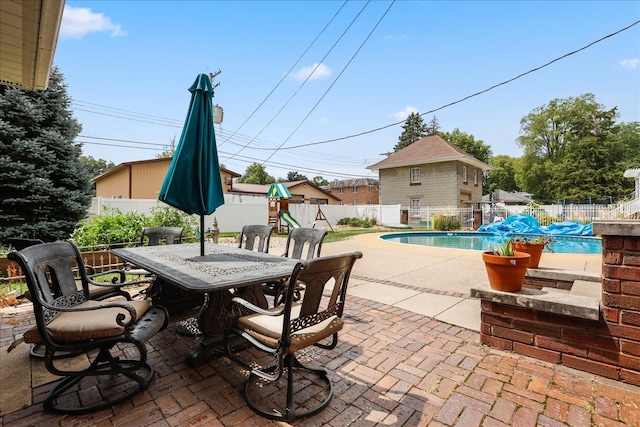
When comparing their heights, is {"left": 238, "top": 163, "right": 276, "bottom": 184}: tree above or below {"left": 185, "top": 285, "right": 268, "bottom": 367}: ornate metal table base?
above

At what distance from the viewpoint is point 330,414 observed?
186cm

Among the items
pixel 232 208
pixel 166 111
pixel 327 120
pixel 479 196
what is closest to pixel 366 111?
pixel 327 120

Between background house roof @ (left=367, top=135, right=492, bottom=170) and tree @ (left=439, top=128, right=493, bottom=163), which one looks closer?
background house roof @ (left=367, top=135, right=492, bottom=170)

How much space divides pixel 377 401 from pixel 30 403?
2.31 meters

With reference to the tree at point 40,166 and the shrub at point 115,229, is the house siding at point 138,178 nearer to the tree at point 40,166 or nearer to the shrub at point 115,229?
the tree at point 40,166

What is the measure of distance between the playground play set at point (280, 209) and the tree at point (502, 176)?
1755 inches

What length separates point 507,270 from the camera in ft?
8.67

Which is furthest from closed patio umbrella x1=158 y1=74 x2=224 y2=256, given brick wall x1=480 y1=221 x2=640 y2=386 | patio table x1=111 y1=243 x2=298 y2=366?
brick wall x1=480 y1=221 x2=640 y2=386

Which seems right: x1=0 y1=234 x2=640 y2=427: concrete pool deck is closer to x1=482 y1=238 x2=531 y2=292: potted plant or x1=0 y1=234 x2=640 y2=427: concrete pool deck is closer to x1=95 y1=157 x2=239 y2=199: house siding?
x1=482 y1=238 x2=531 y2=292: potted plant

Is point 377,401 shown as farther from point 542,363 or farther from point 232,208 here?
point 232,208

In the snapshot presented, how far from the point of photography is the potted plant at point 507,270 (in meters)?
2.63

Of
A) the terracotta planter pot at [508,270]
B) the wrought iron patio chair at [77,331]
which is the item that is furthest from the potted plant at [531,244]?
the wrought iron patio chair at [77,331]

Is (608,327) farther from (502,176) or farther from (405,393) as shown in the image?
(502,176)

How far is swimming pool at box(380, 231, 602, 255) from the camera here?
1096 centimetres
